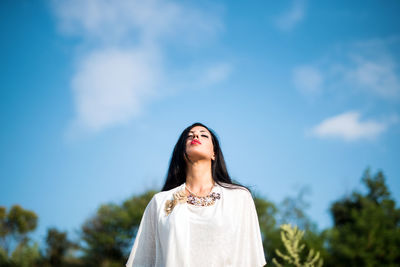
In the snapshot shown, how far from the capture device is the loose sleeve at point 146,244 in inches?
139

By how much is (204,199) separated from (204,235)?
0.41m

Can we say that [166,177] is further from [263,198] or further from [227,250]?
[263,198]

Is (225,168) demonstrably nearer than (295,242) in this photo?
Yes

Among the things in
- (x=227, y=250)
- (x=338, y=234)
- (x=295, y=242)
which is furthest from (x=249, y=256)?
(x=338, y=234)

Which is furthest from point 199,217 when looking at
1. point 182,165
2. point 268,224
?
point 268,224

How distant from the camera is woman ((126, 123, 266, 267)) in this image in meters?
3.20

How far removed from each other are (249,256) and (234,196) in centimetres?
61

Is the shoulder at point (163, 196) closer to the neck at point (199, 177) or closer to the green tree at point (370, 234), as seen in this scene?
the neck at point (199, 177)

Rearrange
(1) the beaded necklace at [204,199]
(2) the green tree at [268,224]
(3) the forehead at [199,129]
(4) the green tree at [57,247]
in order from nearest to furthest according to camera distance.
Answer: (1) the beaded necklace at [204,199] → (3) the forehead at [199,129] → (2) the green tree at [268,224] → (4) the green tree at [57,247]

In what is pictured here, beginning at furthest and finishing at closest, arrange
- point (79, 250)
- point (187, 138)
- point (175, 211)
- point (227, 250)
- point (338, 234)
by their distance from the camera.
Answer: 1. point (79, 250)
2. point (338, 234)
3. point (187, 138)
4. point (175, 211)
5. point (227, 250)

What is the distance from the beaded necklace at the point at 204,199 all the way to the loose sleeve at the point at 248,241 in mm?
304

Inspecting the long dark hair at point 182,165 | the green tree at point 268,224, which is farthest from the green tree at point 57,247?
the long dark hair at point 182,165

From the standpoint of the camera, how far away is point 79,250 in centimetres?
3334

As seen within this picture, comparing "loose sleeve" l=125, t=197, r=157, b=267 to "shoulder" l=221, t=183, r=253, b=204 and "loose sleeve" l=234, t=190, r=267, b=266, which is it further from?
"loose sleeve" l=234, t=190, r=267, b=266
